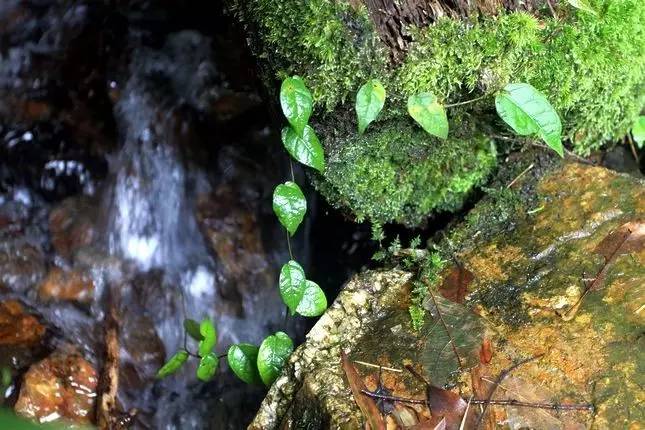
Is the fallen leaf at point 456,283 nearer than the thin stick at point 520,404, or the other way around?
the thin stick at point 520,404

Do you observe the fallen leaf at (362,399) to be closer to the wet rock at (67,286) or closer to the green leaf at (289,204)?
the green leaf at (289,204)

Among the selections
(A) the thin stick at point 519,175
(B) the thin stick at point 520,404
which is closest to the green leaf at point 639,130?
(A) the thin stick at point 519,175

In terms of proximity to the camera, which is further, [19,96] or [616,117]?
[19,96]

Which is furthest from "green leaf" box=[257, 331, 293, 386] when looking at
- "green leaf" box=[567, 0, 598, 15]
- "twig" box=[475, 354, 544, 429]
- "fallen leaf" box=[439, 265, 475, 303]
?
"green leaf" box=[567, 0, 598, 15]

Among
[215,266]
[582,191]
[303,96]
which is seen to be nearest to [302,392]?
[303,96]

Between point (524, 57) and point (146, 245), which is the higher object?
point (524, 57)

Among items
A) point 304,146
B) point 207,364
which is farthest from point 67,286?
point 304,146

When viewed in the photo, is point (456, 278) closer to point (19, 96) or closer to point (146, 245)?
point (146, 245)
